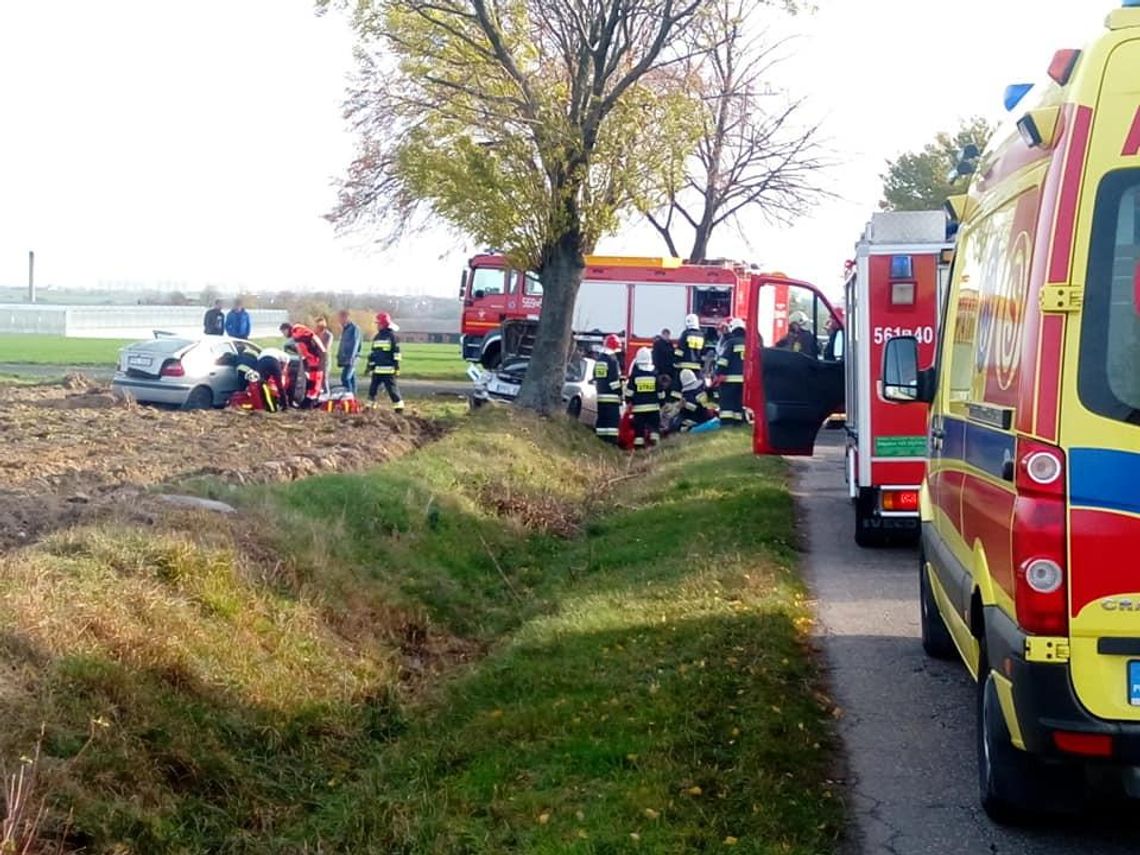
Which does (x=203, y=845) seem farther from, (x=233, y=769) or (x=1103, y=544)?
(x=1103, y=544)

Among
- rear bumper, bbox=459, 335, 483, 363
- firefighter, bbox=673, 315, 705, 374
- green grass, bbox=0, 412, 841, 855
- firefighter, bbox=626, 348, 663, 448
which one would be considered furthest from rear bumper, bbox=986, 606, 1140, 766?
rear bumper, bbox=459, 335, 483, 363

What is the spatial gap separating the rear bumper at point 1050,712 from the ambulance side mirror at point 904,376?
3107 millimetres

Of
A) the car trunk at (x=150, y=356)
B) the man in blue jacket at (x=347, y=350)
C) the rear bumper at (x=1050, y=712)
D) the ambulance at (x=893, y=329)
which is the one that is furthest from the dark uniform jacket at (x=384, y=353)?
the rear bumper at (x=1050, y=712)

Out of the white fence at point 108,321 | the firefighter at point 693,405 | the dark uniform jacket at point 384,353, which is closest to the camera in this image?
the firefighter at point 693,405

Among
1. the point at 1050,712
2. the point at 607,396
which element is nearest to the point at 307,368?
the point at 607,396

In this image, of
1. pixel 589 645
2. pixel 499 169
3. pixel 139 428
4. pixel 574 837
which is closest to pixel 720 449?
pixel 499 169

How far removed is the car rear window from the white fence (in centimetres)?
6591

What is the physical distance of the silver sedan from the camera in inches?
872

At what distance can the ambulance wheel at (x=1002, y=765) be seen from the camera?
17.9 ft

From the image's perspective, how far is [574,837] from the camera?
5660 mm

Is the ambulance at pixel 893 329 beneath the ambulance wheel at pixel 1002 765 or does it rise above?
above

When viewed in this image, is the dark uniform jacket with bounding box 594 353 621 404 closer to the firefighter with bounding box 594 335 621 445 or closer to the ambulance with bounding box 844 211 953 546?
A: the firefighter with bounding box 594 335 621 445

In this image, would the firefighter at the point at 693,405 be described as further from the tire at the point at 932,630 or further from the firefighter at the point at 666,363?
the tire at the point at 932,630

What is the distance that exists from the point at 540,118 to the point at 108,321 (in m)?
63.0
